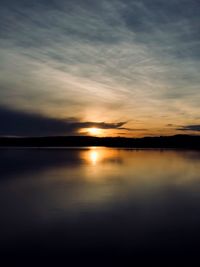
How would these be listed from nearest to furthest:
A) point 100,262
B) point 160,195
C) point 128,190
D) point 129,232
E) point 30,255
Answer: point 100,262, point 30,255, point 129,232, point 160,195, point 128,190

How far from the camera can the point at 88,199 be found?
583 inches

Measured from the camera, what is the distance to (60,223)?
10.1 metres

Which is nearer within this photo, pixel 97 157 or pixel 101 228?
pixel 101 228

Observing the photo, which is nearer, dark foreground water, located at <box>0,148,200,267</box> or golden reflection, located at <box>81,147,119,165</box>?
dark foreground water, located at <box>0,148,200,267</box>

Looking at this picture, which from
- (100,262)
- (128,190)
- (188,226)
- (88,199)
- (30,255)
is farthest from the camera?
(128,190)

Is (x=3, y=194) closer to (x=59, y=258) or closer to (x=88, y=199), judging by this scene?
(x=88, y=199)

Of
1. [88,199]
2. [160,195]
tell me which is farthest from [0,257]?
[160,195]

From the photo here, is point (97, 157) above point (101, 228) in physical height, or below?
above

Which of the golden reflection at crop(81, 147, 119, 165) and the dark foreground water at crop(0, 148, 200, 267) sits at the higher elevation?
the golden reflection at crop(81, 147, 119, 165)

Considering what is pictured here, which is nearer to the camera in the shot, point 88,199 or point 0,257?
point 0,257

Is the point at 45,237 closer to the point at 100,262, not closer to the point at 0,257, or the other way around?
the point at 0,257

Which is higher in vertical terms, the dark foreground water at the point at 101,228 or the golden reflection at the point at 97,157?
the golden reflection at the point at 97,157

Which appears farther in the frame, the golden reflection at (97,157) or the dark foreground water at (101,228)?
the golden reflection at (97,157)

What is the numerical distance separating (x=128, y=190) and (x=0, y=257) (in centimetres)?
1183
